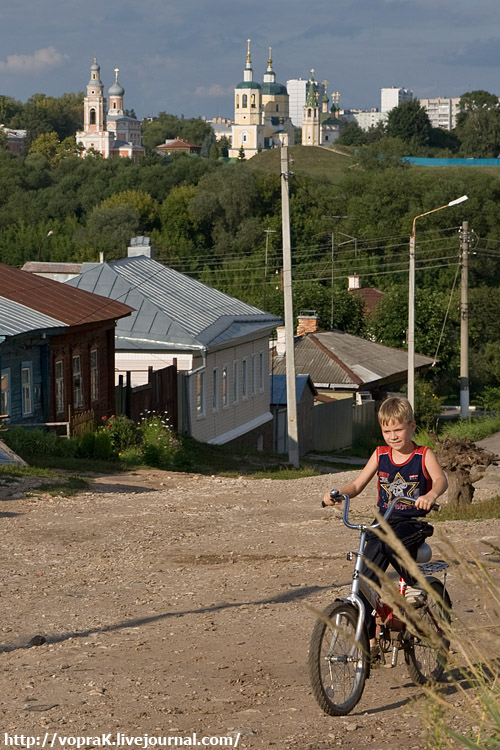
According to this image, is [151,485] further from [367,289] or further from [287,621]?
[367,289]

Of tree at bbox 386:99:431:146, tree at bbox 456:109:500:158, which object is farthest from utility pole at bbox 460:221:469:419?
tree at bbox 386:99:431:146

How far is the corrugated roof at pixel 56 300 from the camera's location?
23.7 metres

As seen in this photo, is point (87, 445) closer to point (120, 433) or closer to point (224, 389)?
point (120, 433)

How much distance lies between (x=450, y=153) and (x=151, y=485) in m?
130

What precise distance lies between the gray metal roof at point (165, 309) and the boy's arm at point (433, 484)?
2245cm

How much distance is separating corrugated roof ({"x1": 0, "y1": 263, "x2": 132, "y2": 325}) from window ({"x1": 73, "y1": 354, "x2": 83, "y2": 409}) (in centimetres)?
105

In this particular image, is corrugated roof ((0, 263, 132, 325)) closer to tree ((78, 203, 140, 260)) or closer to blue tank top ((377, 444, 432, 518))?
blue tank top ((377, 444, 432, 518))

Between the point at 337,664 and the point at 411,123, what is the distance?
150526 mm

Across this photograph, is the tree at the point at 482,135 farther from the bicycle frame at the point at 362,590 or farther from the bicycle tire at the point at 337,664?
the bicycle tire at the point at 337,664

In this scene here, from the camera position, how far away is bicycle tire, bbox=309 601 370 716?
5.30 meters

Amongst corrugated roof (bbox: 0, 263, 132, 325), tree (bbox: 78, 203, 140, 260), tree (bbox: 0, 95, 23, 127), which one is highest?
tree (bbox: 0, 95, 23, 127)

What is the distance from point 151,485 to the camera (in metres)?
17.3

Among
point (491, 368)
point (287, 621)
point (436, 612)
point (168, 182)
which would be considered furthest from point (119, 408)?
point (168, 182)

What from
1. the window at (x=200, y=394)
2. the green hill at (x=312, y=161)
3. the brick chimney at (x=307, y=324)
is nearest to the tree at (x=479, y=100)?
the green hill at (x=312, y=161)
